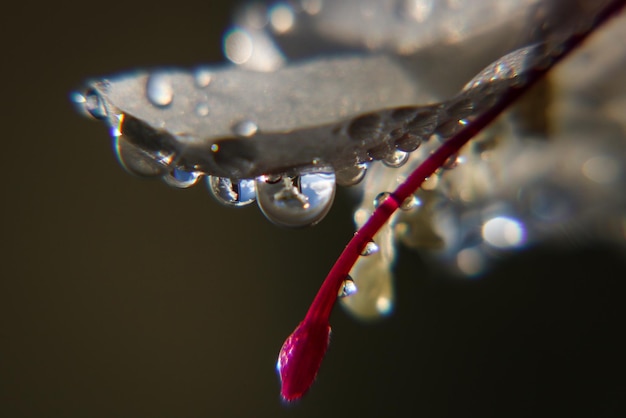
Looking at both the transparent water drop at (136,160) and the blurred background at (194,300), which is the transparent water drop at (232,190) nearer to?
the transparent water drop at (136,160)

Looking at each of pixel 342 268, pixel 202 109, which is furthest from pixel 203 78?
pixel 342 268

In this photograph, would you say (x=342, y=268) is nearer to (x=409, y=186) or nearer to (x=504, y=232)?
(x=409, y=186)

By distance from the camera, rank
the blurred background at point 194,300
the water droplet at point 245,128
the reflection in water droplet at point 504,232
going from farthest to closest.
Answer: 1. the blurred background at point 194,300
2. the reflection in water droplet at point 504,232
3. the water droplet at point 245,128

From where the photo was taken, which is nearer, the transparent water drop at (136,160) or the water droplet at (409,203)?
the transparent water drop at (136,160)

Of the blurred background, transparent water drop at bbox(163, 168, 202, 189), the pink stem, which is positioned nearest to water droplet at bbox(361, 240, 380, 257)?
the pink stem

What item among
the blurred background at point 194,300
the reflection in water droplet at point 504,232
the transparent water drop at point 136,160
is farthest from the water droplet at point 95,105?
the blurred background at point 194,300

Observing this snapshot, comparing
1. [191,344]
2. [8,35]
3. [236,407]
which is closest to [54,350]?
[191,344]

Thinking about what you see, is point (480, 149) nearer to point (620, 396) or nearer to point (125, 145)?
point (125, 145)

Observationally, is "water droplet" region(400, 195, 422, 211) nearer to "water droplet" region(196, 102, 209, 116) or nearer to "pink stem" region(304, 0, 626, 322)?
"pink stem" region(304, 0, 626, 322)
